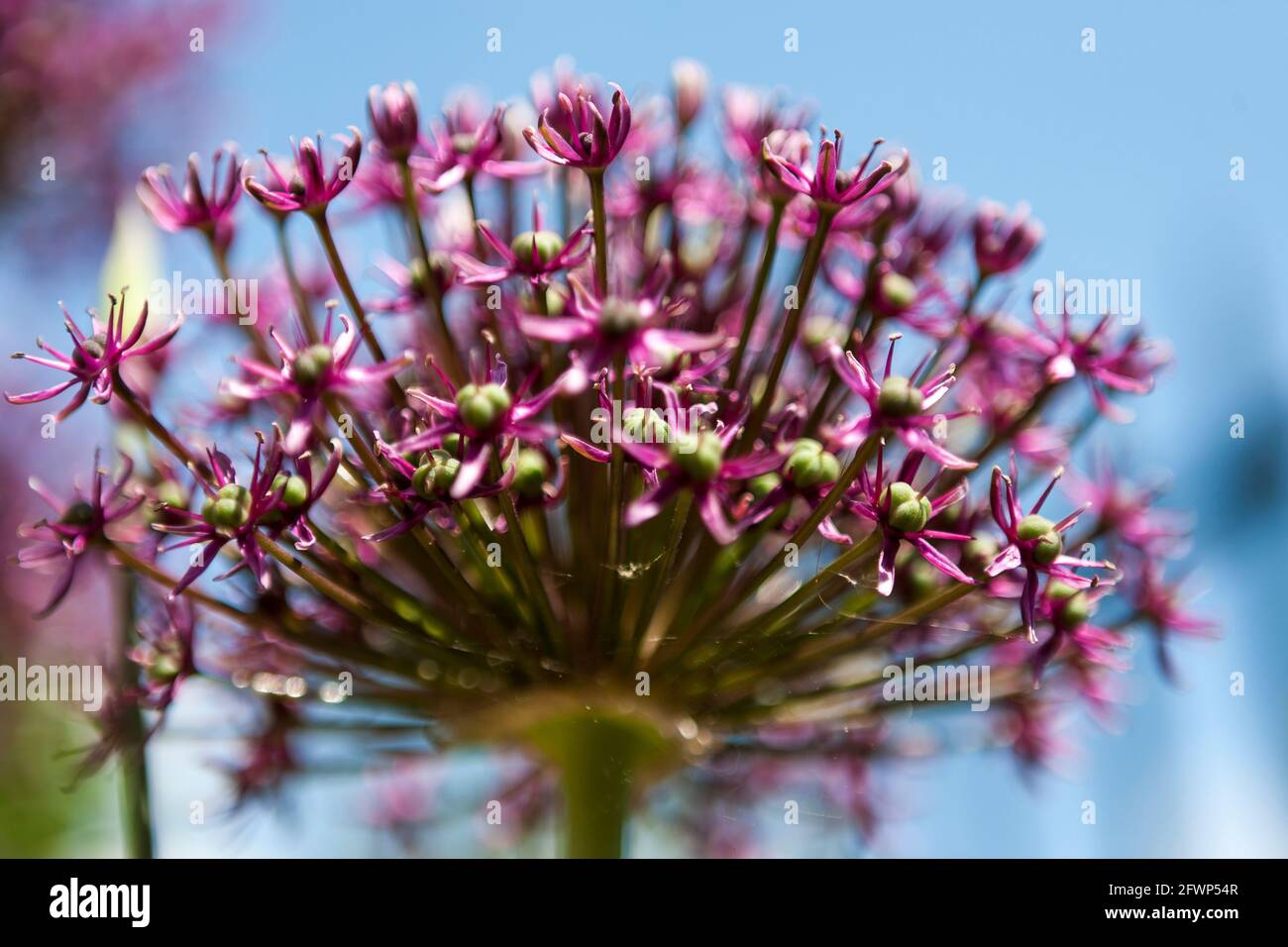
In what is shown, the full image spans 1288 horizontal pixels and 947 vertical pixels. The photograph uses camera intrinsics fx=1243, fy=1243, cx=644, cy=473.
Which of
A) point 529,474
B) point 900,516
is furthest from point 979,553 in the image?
point 529,474

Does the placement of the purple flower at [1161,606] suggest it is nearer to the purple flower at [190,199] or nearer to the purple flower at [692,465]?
the purple flower at [692,465]

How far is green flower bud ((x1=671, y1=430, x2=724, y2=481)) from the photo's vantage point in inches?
87.7

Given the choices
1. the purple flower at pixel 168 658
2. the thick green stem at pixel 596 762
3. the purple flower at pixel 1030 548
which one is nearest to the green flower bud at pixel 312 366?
the purple flower at pixel 168 658

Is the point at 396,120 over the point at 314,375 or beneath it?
over

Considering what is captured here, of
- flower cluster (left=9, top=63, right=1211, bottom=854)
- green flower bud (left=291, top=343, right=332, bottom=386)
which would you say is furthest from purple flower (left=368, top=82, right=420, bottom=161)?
green flower bud (left=291, top=343, right=332, bottom=386)

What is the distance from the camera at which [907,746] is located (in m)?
3.54

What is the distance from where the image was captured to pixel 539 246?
102 inches

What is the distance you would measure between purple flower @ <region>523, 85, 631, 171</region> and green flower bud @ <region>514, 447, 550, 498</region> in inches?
24.4

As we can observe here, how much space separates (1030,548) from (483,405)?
111 centimetres

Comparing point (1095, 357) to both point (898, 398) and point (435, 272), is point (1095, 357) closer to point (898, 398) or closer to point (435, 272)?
point (898, 398)

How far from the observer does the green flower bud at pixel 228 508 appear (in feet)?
8.02

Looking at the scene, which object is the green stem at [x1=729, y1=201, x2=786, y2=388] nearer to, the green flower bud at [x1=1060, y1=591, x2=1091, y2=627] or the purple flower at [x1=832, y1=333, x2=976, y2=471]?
the purple flower at [x1=832, y1=333, x2=976, y2=471]
